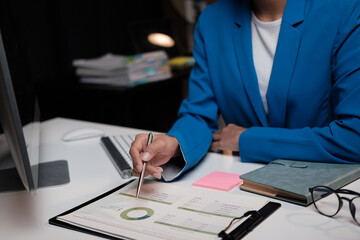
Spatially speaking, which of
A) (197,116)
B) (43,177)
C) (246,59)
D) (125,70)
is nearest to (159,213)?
(43,177)

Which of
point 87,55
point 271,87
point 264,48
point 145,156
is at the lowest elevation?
point 145,156

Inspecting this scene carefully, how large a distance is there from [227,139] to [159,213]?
459mm

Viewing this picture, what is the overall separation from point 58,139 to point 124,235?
0.83 m

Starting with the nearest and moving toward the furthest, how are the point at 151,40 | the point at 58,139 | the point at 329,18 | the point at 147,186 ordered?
the point at 147,186, the point at 329,18, the point at 58,139, the point at 151,40

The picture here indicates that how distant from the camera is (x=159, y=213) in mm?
792

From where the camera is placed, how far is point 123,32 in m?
3.52

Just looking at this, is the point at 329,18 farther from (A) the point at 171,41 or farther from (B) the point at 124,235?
(A) the point at 171,41

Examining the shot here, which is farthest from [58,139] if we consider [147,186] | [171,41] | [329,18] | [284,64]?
[171,41]

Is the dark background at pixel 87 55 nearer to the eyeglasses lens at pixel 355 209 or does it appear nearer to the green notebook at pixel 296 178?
the green notebook at pixel 296 178

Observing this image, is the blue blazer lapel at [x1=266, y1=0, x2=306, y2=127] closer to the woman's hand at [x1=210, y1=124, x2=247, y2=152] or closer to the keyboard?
the woman's hand at [x1=210, y1=124, x2=247, y2=152]

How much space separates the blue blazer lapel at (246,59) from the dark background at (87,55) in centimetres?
125

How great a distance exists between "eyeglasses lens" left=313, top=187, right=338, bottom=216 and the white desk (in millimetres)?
14

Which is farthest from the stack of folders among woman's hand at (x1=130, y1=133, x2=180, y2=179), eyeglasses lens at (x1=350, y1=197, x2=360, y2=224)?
eyeglasses lens at (x1=350, y1=197, x2=360, y2=224)

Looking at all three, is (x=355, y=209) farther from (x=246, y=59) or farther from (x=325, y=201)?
(x=246, y=59)
